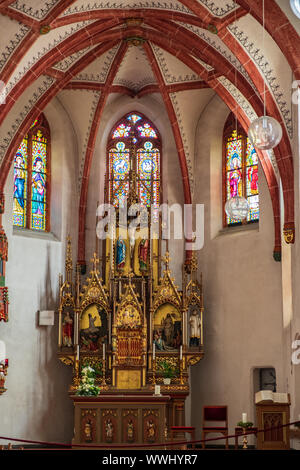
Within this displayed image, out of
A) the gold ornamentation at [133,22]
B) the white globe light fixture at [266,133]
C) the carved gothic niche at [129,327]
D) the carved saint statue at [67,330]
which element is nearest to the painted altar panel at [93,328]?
the carved saint statue at [67,330]

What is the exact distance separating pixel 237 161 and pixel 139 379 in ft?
19.9

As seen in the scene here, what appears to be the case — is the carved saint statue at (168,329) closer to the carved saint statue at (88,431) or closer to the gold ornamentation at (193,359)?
the gold ornamentation at (193,359)

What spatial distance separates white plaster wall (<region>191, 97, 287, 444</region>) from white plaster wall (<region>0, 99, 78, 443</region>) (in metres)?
3.39

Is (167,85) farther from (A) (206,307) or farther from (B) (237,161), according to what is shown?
(A) (206,307)

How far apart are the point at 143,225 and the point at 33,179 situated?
3.16 m

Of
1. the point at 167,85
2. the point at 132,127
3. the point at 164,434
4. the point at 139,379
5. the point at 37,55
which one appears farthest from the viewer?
the point at 132,127

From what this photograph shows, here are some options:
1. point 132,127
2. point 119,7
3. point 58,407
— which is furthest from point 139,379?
point 119,7

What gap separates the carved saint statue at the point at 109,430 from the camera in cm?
1816

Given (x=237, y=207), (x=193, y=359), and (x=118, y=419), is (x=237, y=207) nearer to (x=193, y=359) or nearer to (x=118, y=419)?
(x=118, y=419)

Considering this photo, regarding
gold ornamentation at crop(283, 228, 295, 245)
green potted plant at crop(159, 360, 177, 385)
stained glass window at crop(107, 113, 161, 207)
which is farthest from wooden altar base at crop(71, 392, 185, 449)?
stained glass window at crop(107, 113, 161, 207)

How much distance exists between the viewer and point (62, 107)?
23125 millimetres

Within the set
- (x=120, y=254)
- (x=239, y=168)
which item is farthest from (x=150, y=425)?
(x=239, y=168)

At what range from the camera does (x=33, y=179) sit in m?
22.8

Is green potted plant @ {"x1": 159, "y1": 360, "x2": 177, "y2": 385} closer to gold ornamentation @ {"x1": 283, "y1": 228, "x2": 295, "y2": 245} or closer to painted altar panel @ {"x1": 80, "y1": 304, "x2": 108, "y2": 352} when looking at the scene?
painted altar panel @ {"x1": 80, "y1": 304, "x2": 108, "y2": 352}
